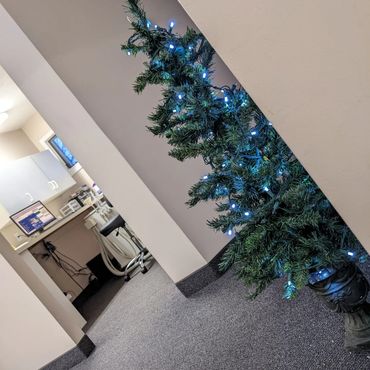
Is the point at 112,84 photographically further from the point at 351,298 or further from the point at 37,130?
the point at 37,130

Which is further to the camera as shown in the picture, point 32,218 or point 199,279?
point 32,218

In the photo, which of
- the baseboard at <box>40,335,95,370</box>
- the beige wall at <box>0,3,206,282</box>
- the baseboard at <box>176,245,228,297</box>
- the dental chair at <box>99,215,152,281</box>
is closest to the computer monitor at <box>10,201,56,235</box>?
the dental chair at <box>99,215,152,281</box>

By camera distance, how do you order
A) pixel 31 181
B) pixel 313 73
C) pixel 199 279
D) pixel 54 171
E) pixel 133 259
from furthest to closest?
1. pixel 54 171
2. pixel 31 181
3. pixel 133 259
4. pixel 199 279
5. pixel 313 73

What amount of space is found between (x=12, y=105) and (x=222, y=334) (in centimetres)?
379

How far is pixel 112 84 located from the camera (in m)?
2.29

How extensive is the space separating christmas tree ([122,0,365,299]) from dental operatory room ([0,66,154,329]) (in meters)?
2.55

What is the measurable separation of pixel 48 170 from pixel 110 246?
144 centimetres

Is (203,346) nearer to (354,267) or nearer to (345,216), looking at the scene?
(354,267)

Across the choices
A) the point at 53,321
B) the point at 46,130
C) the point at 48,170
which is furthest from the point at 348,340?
the point at 46,130

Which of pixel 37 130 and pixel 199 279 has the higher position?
pixel 37 130

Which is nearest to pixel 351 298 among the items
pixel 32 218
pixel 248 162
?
pixel 248 162

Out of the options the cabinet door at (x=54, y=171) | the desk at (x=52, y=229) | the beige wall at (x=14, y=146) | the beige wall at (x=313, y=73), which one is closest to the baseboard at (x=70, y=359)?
the desk at (x=52, y=229)

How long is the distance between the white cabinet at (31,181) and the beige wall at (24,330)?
1867mm

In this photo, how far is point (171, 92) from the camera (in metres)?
1.20
